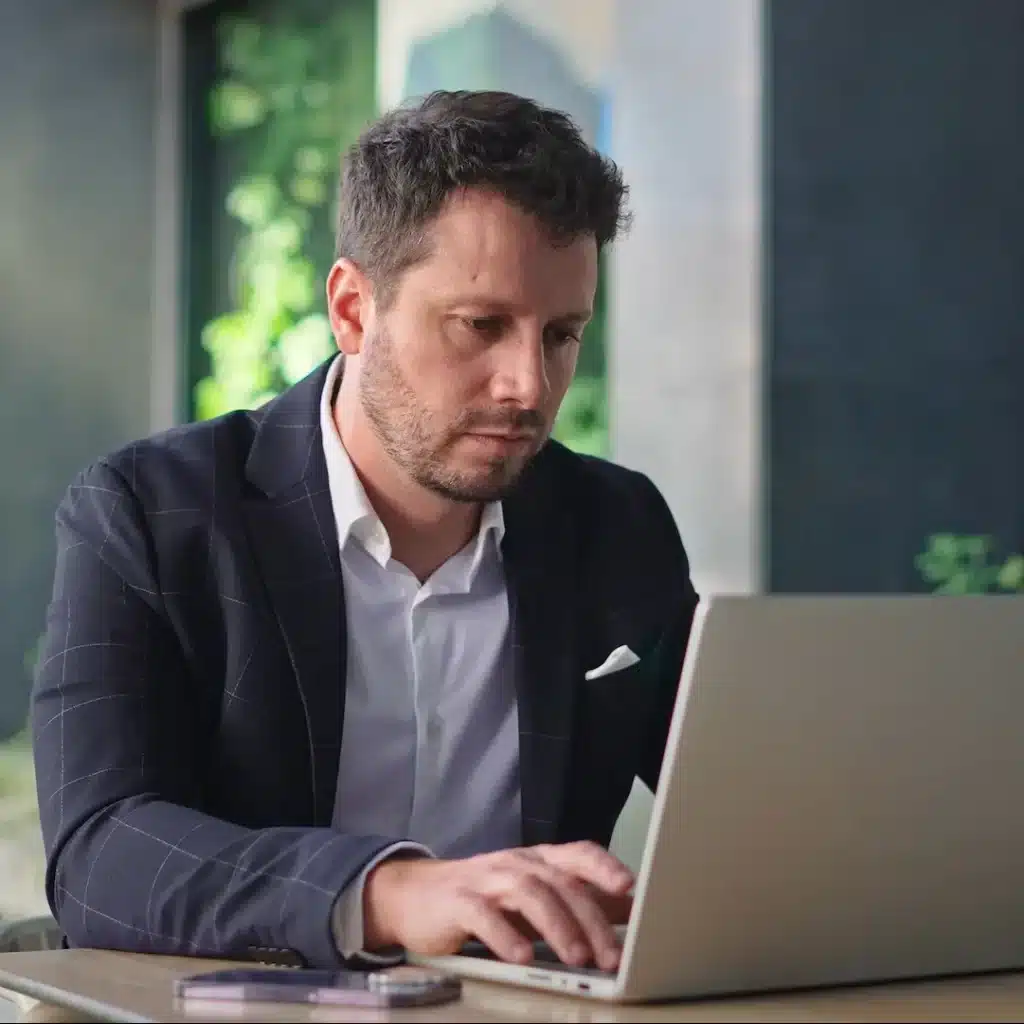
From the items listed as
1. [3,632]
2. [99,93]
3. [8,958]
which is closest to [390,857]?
[8,958]

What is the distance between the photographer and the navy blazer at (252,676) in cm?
129

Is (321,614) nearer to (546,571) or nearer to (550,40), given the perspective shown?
(546,571)

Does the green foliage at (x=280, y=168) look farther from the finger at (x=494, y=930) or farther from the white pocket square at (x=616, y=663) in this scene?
the finger at (x=494, y=930)

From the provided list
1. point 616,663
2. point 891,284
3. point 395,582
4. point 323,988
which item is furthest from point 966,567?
point 323,988

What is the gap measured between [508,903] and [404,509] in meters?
0.75

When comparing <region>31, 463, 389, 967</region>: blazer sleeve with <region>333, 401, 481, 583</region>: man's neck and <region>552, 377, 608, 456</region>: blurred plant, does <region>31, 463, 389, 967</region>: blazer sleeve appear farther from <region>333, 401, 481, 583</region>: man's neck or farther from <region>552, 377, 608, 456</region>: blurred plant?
<region>552, 377, 608, 456</region>: blurred plant

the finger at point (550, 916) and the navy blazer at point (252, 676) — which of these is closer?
the finger at point (550, 916)

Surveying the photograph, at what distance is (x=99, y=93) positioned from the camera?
449 cm

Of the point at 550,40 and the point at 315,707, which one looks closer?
the point at 315,707

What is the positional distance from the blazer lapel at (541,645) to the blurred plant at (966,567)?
1681 millimetres

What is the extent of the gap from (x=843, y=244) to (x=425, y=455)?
190 centimetres

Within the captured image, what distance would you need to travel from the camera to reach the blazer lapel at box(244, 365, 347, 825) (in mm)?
1614

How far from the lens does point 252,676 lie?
158cm

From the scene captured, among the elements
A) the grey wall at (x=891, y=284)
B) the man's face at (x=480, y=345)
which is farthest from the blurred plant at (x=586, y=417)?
the man's face at (x=480, y=345)
